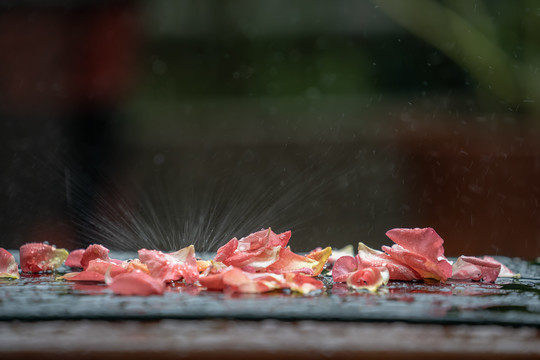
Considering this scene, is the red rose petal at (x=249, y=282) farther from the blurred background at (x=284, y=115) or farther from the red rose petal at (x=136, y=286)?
the blurred background at (x=284, y=115)

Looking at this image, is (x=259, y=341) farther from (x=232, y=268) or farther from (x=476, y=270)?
(x=476, y=270)

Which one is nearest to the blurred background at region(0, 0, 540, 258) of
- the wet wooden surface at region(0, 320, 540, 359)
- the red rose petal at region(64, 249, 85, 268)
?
the red rose petal at region(64, 249, 85, 268)

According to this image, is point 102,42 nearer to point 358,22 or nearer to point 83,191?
point 83,191

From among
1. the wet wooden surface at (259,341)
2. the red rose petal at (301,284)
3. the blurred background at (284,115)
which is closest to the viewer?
the wet wooden surface at (259,341)

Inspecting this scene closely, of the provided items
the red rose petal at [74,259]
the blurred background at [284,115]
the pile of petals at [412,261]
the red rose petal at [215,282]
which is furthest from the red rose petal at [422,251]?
the blurred background at [284,115]

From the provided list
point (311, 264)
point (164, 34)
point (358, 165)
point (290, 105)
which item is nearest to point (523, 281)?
point (311, 264)

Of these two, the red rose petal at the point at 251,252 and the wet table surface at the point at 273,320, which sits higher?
the red rose petal at the point at 251,252

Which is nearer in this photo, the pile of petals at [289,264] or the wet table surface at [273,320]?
the wet table surface at [273,320]
